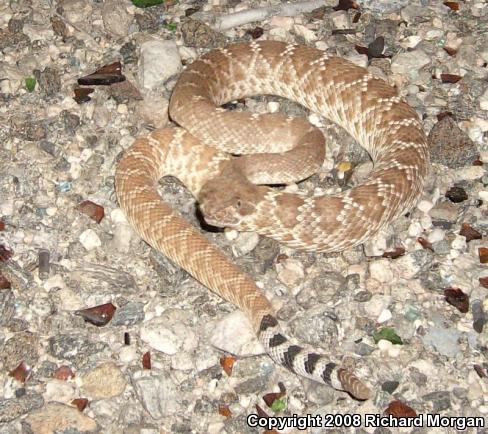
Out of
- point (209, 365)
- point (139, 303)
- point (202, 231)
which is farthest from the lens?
point (202, 231)

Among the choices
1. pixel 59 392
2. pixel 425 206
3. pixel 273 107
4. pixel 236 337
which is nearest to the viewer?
pixel 59 392

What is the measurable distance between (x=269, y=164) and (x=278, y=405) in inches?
111

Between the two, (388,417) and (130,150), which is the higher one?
(130,150)

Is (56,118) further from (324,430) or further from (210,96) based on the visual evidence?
(324,430)

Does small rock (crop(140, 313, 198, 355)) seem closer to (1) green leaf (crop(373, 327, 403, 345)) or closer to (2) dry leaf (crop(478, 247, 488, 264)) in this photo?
(1) green leaf (crop(373, 327, 403, 345))

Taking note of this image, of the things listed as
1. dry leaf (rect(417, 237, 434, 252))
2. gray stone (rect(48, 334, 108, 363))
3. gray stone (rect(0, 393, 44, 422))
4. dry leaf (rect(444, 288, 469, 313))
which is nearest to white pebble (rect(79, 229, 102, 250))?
gray stone (rect(48, 334, 108, 363))

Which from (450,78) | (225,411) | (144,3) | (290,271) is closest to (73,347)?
(225,411)

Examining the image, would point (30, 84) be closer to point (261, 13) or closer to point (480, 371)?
point (261, 13)

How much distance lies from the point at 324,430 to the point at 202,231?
2.57m

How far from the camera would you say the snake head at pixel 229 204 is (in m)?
7.79

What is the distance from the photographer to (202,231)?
27.0 ft

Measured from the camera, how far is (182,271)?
7836mm

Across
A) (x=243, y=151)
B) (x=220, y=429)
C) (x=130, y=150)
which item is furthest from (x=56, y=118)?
(x=220, y=429)

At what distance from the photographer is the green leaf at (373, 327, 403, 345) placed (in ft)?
23.7
